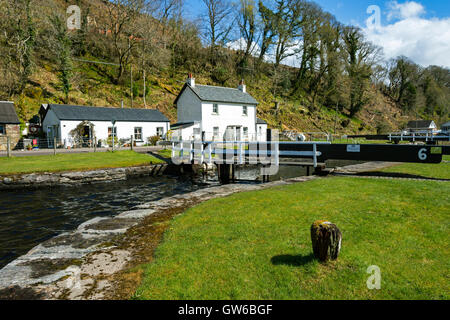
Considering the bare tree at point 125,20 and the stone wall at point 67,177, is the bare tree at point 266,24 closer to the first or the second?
the bare tree at point 125,20

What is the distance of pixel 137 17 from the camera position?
49156mm

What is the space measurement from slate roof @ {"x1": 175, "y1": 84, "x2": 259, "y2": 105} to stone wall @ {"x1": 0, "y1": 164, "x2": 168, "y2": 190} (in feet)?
61.2

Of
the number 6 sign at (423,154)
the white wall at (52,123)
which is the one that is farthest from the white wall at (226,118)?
the number 6 sign at (423,154)

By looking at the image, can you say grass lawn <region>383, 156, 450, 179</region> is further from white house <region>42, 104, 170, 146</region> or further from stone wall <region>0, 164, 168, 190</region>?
white house <region>42, 104, 170, 146</region>

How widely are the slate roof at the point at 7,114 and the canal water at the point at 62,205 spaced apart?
63.5ft

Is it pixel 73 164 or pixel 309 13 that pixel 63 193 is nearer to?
pixel 73 164

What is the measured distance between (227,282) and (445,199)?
7028mm

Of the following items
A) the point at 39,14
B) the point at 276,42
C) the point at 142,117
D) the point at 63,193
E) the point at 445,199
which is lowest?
the point at 63,193

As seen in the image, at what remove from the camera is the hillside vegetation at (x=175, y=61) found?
39.3m

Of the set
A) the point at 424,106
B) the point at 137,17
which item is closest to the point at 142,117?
the point at 137,17

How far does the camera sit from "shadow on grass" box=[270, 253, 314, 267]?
4.42 m

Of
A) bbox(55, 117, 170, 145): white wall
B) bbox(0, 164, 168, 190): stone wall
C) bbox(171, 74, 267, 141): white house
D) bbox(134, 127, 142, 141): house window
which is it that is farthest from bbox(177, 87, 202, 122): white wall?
bbox(0, 164, 168, 190): stone wall

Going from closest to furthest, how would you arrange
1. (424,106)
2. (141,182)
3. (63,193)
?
1. (63,193)
2. (141,182)
3. (424,106)

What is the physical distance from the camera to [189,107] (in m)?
38.5
